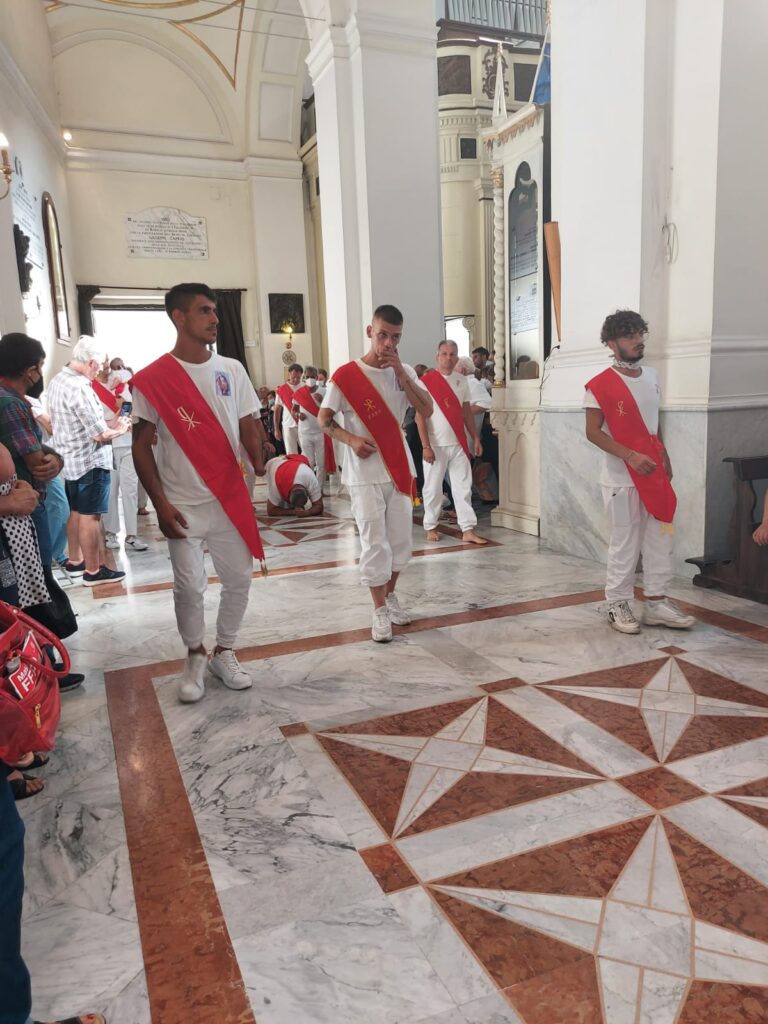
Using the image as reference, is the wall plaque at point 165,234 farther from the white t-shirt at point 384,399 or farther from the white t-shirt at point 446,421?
the white t-shirt at point 384,399

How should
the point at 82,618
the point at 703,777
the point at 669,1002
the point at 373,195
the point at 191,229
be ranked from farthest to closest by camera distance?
the point at 191,229 → the point at 373,195 → the point at 82,618 → the point at 703,777 → the point at 669,1002

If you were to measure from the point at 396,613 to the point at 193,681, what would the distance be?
1.14 m

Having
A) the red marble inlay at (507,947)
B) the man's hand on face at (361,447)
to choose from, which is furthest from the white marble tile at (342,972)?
the man's hand on face at (361,447)

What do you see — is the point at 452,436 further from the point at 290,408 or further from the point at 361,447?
the point at 290,408

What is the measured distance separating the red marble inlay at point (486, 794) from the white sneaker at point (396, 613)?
4.81ft

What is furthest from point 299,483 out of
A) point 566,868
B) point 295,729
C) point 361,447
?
point 566,868

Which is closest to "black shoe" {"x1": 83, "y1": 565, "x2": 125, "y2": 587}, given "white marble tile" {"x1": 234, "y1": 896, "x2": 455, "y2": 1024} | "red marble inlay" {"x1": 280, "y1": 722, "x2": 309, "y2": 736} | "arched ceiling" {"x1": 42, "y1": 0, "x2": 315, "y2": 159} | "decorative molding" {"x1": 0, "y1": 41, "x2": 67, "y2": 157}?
"red marble inlay" {"x1": 280, "y1": 722, "x2": 309, "y2": 736}

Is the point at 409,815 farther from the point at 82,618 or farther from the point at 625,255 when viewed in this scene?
the point at 625,255

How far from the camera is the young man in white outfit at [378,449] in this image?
343cm

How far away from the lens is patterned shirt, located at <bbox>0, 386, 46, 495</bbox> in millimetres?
2629

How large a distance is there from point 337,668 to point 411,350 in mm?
4715

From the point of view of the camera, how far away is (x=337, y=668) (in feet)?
10.3

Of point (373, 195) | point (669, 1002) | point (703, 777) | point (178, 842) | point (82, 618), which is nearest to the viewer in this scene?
point (669, 1002)

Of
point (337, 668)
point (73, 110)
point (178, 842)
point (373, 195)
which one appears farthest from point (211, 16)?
point (178, 842)
